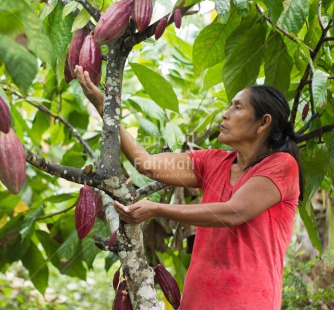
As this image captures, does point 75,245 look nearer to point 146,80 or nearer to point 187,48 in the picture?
point 146,80

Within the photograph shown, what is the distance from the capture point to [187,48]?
102 inches

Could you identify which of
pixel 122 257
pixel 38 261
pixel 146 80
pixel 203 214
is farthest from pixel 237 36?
pixel 38 261

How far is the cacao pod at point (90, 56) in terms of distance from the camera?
4.27 ft

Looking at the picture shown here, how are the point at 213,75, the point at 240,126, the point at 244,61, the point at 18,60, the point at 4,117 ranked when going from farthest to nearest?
the point at 213,75 → the point at 244,61 → the point at 240,126 → the point at 4,117 → the point at 18,60

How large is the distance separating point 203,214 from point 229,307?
23 centimetres

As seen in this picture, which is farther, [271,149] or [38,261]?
[38,261]

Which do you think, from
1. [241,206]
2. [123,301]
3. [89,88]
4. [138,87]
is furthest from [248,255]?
[138,87]

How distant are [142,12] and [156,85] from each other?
0.51 meters

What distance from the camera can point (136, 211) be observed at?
1206 mm

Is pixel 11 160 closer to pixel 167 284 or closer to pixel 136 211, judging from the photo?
pixel 136 211

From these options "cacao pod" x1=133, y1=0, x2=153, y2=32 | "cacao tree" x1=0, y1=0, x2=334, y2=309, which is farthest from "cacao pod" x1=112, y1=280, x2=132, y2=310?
"cacao pod" x1=133, y1=0, x2=153, y2=32

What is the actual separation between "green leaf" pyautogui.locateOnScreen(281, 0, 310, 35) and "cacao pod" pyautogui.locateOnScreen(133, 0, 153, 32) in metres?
0.36

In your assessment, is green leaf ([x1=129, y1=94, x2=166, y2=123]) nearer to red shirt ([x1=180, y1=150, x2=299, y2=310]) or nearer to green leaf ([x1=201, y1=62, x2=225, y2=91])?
green leaf ([x1=201, y1=62, x2=225, y2=91])

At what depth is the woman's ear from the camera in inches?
61.0
